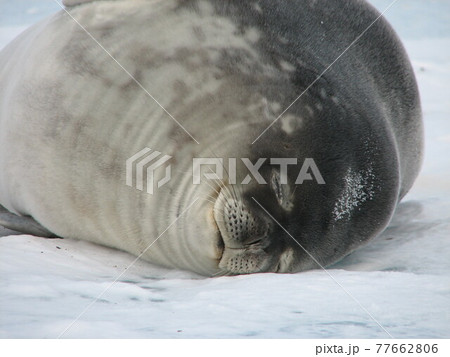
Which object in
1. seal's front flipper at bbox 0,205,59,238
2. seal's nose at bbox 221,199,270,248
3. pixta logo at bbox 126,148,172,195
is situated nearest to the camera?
seal's nose at bbox 221,199,270,248

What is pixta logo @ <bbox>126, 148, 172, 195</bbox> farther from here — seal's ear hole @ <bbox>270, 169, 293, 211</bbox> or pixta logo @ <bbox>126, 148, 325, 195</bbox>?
seal's ear hole @ <bbox>270, 169, 293, 211</bbox>

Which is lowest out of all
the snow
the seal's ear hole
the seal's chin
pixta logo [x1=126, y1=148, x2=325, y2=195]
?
the snow

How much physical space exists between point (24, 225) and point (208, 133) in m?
1.01

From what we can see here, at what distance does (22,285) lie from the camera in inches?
99.6

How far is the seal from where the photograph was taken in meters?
2.90

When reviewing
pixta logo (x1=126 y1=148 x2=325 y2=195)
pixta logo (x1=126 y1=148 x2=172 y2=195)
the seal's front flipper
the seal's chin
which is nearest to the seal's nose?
the seal's chin

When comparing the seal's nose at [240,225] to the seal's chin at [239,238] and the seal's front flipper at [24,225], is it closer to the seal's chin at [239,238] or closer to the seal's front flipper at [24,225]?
the seal's chin at [239,238]

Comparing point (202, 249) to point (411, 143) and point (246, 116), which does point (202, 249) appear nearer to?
point (246, 116)

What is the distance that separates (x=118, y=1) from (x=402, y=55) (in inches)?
57.3

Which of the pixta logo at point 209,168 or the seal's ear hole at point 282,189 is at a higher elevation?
the pixta logo at point 209,168

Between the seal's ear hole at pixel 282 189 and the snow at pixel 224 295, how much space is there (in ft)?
0.91

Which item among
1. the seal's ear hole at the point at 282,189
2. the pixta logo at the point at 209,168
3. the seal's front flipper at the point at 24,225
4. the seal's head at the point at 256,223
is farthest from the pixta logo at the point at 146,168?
the seal's front flipper at the point at 24,225

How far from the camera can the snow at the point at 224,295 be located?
2.22 meters

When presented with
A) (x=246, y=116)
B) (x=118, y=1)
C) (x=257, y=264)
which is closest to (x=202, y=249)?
(x=257, y=264)
